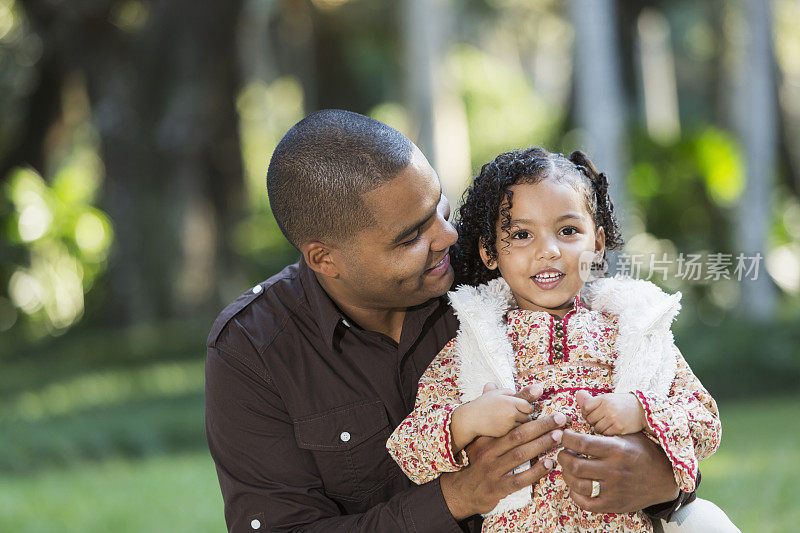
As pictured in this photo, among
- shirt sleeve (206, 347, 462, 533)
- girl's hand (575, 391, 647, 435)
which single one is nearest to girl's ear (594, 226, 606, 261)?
girl's hand (575, 391, 647, 435)

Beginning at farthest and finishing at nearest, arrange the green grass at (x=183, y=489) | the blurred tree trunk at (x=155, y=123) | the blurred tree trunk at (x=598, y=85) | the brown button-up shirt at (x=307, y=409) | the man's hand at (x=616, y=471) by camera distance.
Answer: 1. the blurred tree trunk at (x=155, y=123)
2. the blurred tree trunk at (x=598, y=85)
3. the green grass at (x=183, y=489)
4. the brown button-up shirt at (x=307, y=409)
5. the man's hand at (x=616, y=471)

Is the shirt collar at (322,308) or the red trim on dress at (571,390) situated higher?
the shirt collar at (322,308)

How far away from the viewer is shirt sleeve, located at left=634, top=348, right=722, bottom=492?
237 centimetres

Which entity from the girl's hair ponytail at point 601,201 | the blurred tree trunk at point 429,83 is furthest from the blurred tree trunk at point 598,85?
the girl's hair ponytail at point 601,201

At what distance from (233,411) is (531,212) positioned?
39.4 inches

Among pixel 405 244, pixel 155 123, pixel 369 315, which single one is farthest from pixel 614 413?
pixel 155 123

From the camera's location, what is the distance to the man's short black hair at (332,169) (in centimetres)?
267

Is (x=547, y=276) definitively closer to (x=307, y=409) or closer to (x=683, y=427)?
(x=683, y=427)

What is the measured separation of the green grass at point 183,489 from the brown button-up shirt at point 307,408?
2682 millimetres

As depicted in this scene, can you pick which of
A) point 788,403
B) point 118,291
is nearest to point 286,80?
point 118,291

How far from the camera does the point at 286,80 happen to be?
87.1 ft

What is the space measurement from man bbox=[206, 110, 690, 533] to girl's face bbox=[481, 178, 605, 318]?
0.19 meters

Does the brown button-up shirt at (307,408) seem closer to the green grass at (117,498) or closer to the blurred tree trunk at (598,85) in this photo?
the green grass at (117,498)

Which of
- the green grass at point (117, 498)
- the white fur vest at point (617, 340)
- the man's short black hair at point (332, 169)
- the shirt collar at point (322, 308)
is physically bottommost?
the green grass at point (117, 498)
